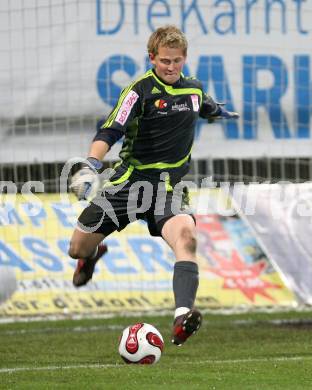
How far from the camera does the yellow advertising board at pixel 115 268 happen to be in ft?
41.2

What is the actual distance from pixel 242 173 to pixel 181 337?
228 inches

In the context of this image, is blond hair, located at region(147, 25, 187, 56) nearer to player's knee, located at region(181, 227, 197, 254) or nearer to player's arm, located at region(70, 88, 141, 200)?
player's arm, located at region(70, 88, 141, 200)

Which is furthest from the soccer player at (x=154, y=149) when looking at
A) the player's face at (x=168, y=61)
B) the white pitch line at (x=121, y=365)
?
the white pitch line at (x=121, y=365)

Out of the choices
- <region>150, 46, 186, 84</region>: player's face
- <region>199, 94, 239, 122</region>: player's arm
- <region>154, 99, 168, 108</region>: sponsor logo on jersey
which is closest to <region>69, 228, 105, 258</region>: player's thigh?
Result: <region>154, 99, 168, 108</region>: sponsor logo on jersey

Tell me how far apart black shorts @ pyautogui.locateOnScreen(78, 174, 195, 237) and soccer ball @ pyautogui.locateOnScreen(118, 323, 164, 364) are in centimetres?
85

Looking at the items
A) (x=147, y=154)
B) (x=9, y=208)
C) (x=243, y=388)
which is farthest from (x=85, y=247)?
(x=9, y=208)

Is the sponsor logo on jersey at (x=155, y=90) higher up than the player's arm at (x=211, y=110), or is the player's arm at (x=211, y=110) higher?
the sponsor logo on jersey at (x=155, y=90)

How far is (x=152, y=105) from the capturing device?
28.7 feet

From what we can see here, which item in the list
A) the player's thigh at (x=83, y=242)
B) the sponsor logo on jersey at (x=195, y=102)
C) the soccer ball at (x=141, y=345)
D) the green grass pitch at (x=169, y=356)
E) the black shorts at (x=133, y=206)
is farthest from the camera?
the player's thigh at (x=83, y=242)

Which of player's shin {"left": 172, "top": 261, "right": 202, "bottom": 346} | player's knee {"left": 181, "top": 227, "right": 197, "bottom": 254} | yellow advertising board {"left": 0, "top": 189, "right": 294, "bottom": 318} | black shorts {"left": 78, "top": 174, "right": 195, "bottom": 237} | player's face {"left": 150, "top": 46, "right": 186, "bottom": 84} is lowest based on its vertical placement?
yellow advertising board {"left": 0, "top": 189, "right": 294, "bottom": 318}

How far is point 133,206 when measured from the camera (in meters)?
8.95

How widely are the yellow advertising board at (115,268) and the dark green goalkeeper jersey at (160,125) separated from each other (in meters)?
3.75

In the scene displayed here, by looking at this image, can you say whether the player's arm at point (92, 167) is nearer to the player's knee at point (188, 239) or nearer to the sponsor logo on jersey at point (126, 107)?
the sponsor logo on jersey at point (126, 107)

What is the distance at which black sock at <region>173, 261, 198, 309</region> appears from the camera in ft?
26.0
